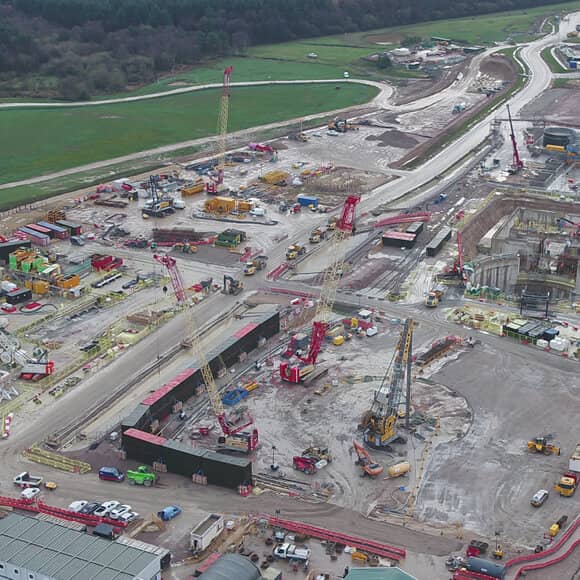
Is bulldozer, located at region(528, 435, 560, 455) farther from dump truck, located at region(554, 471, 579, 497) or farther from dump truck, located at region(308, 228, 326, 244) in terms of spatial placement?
dump truck, located at region(308, 228, 326, 244)

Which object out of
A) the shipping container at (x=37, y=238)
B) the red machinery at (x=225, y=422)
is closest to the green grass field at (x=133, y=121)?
the shipping container at (x=37, y=238)

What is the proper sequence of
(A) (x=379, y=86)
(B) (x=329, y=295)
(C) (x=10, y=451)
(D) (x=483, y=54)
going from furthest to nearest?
1. (D) (x=483, y=54)
2. (A) (x=379, y=86)
3. (B) (x=329, y=295)
4. (C) (x=10, y=451)

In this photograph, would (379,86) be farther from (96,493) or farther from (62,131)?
(96,493)

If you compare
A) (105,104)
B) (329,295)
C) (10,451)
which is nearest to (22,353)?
(10,451)

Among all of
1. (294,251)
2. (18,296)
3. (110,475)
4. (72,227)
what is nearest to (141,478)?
(110,475)

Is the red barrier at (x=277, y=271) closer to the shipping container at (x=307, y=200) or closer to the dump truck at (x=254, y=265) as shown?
the dump truck at (x=254, y=265)

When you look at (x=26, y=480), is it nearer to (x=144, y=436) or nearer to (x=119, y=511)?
(x=119, y=511)

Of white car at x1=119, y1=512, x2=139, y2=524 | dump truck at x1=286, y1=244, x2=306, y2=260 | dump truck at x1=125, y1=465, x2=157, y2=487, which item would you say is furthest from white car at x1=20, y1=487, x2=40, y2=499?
dump truck at x1=286, y1=244, x2=306, y2=260
